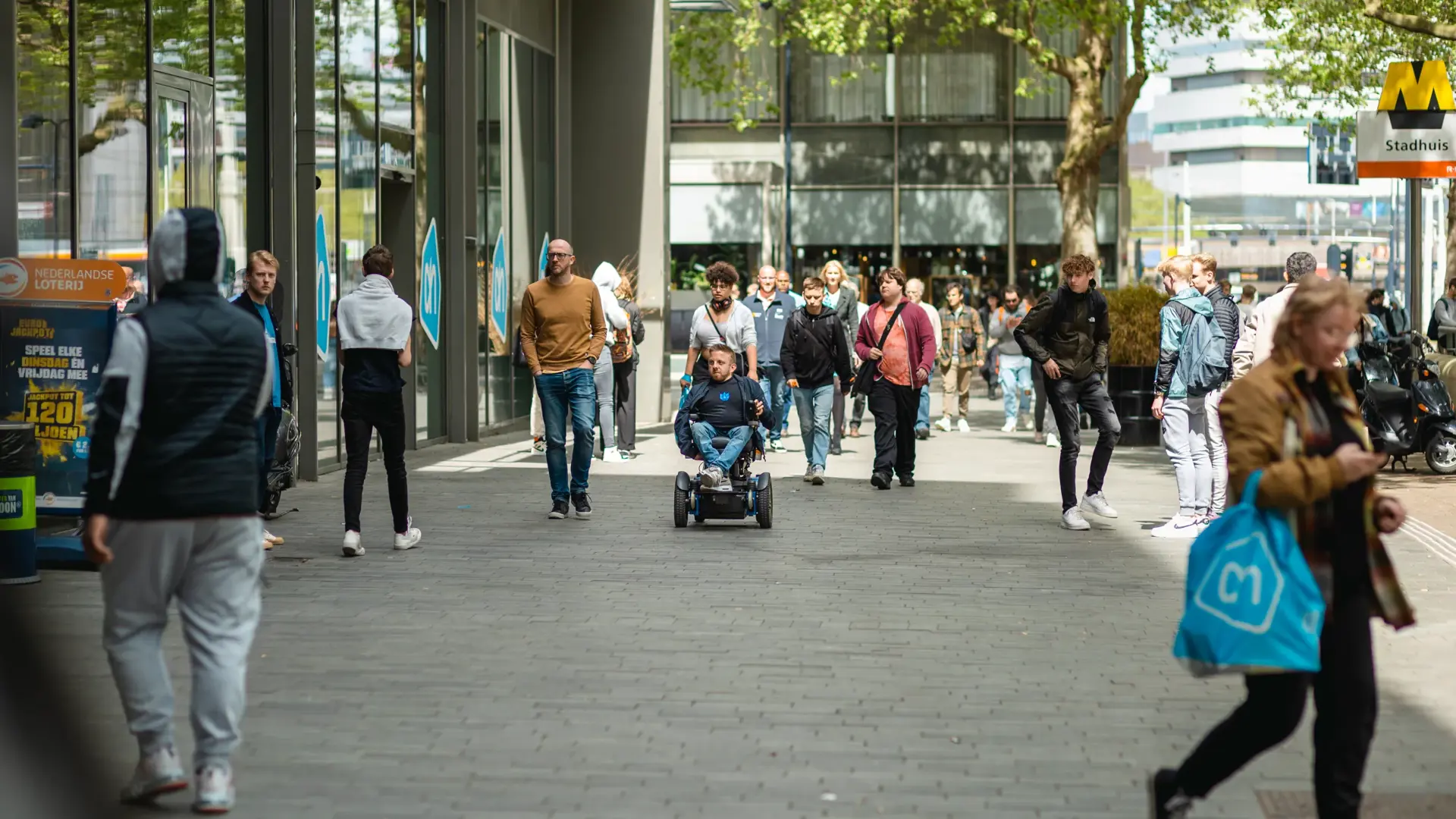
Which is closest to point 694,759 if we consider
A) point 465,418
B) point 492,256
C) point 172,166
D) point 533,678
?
point 533,678

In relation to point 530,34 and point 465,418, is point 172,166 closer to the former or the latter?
point 465,418

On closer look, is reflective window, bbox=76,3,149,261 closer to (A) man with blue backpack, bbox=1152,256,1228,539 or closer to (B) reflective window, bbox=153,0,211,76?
(B) reflective window, bbox=153,0,211,76

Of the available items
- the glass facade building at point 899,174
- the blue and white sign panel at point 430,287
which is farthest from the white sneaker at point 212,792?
the glass facade building at point 899,174

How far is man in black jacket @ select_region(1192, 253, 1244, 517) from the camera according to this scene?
11945 millimetres

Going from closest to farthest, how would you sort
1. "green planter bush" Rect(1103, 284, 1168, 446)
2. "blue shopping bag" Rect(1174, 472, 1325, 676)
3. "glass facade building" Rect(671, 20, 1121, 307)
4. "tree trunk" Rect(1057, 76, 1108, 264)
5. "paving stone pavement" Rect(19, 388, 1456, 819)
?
"blue shopping bag" Rect(1174, 472, 1325, 676)
"paving stone pavement" Rect(19, 388, 1456, 819)
"green planter bush" Rect(1103, 284, 1168, 446)
"tree trunk" Rect(1057, 76, 1108, 264)
"glass facade building" Rect(671, 20, 1121, 307)

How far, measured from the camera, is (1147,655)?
26.0ft

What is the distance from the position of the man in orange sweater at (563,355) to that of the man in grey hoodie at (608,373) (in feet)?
9.78

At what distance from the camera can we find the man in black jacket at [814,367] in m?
15.5

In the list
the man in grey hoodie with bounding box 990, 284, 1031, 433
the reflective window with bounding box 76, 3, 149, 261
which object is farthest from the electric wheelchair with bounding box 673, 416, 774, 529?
the man in grey hoodie with bounding box 990, 284, 1031, 433

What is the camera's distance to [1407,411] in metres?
16.2

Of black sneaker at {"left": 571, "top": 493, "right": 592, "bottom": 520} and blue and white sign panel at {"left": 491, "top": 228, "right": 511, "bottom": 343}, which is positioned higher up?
blue and white sign panel at {"left": 491, "top": 228, "right": 511, "bottom": 343}

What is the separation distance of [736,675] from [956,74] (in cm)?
3791

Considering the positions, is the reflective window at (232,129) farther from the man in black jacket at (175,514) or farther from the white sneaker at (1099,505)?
the man in black jacket at (175,514)

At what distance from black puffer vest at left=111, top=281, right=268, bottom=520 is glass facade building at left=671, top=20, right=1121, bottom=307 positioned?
122 ft
